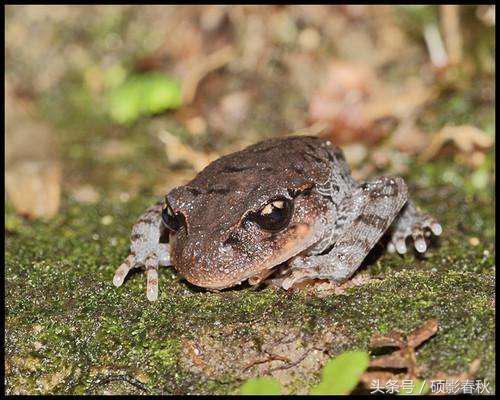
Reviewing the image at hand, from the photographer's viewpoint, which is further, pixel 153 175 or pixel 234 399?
pixel 153 175

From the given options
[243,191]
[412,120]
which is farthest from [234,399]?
[412,120]

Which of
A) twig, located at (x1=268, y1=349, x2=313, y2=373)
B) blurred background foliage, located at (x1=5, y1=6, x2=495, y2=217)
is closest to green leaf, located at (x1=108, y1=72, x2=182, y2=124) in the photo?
Answer: blurred background foliage, located at (x1=5, y1=6, x2=495, y2=217)

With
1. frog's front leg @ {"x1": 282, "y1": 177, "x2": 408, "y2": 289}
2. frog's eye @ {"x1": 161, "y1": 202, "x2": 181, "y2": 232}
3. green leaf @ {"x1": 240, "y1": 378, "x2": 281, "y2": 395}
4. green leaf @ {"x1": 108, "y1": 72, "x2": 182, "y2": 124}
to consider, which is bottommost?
green leaf @ {"x1": 240, "y1": 378, "x2": 281, "y2": 395}

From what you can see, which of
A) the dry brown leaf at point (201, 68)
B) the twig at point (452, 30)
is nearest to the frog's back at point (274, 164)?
the dry brown leaf at point (201, 68)

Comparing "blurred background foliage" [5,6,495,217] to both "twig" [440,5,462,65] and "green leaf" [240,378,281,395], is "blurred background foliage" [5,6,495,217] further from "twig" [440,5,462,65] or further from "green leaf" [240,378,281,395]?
"green leaf" [240,378,281,395]

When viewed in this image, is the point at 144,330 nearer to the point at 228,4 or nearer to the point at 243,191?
the point at 243,191

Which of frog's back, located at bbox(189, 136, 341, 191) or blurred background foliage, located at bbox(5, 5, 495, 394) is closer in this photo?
blurred background foliage, located at bbox(5, 5, 495, 394)

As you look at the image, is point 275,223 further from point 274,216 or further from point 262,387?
point 262,387

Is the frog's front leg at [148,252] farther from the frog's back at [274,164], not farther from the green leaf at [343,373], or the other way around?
the green leaf at [343,373]
